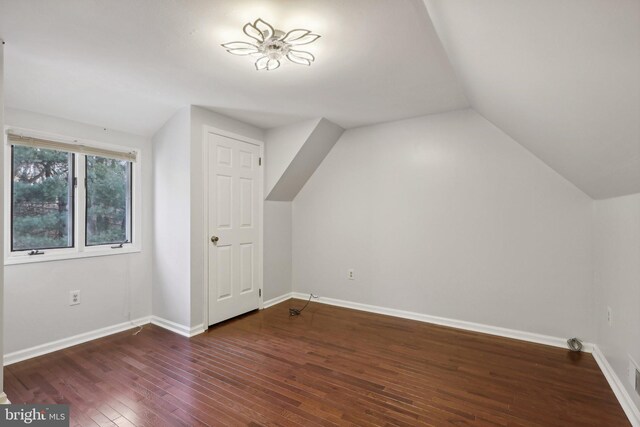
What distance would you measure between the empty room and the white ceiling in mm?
19

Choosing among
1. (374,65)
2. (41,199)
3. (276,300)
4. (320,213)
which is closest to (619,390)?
(374,65)

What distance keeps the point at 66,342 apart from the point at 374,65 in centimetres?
348

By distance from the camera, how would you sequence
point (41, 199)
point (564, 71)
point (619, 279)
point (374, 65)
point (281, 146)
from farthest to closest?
point (281, 146) < point (41, 199) < point (374, 65) < point (619, 279) < point (564, 71)

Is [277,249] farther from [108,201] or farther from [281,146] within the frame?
[108,201]

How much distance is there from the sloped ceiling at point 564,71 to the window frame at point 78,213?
3.12 m

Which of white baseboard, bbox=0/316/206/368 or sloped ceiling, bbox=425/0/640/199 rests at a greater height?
sloped ceiling, bbox=425/0/640/199

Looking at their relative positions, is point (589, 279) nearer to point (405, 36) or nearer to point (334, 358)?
point (334, 358)

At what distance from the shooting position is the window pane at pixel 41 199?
2537mm

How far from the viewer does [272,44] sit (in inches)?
70.6

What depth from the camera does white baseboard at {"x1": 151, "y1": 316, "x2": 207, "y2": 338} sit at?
9.68 ft

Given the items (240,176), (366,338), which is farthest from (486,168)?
(240,176)

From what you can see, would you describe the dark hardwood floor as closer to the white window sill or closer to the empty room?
the empty room

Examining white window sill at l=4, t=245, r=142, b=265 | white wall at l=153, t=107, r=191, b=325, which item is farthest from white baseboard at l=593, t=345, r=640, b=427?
white window sill at l=4, t=245, r=142, b=265

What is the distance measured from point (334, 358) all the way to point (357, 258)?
143 cm
